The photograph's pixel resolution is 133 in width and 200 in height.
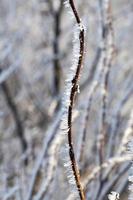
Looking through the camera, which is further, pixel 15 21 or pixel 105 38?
pixel 15 21

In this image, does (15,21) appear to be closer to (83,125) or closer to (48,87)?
(48,87)

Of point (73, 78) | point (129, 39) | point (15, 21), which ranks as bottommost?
point (73, 78)

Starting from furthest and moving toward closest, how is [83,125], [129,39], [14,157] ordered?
[129,39] → [14,157] → [83,125]

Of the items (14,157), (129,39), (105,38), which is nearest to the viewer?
(105,38)

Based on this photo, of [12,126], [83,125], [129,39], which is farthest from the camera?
[129,39]

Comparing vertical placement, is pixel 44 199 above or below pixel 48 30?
below

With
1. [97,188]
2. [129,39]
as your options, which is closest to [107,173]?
[97,188]

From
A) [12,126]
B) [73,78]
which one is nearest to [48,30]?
[12,126]

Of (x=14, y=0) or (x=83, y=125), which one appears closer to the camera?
(x=83, y=125)

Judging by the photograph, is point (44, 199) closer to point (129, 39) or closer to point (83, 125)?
point (83, 125)
